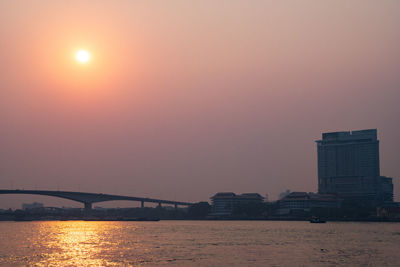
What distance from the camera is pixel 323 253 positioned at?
218 feet

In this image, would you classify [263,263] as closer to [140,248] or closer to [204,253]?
[204,253]

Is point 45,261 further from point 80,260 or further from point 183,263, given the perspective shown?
point 183,263

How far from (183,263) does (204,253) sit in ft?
33.4

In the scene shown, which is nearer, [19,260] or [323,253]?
[19,260]

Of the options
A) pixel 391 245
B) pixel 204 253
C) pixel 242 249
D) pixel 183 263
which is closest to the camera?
pixel 183 263

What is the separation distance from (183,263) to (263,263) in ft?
25.6

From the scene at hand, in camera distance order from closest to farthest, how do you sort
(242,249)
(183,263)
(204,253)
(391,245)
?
(183,263)
(204,253)
(242,249)
(391,245)

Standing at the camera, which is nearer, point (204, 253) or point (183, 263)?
point (183, 263)

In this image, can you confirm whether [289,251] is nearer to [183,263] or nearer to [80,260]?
[183,263]

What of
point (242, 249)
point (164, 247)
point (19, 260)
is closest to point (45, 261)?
point (19, 260)

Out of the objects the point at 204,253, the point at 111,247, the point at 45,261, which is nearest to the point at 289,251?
the point at 204,253

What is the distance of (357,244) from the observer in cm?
7956

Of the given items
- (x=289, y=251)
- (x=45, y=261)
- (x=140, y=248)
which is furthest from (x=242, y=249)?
(x=45, y=261)

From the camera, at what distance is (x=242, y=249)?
70750 millimetres
